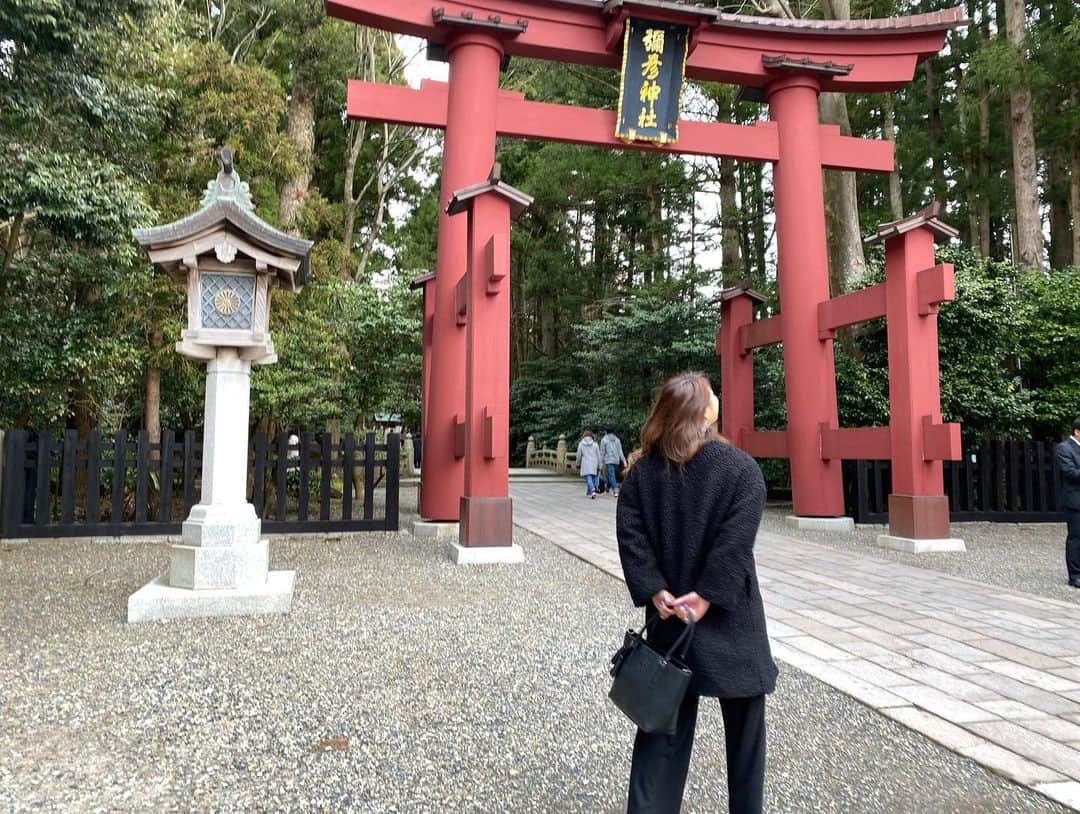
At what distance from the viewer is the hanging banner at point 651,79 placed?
31.7 ft

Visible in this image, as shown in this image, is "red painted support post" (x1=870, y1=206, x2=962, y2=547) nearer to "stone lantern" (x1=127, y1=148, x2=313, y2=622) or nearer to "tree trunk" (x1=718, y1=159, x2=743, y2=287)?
"stone lantern" (x1=127, y1=148, x2=313, y2=622)

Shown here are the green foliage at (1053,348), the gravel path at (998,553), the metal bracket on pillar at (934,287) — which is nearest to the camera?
the gravel path at (998,553)

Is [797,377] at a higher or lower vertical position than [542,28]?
lower

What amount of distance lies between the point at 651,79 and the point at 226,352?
7.26 meters

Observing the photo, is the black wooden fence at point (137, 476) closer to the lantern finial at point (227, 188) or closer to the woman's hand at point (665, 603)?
the lantern finial at point (227, 188)

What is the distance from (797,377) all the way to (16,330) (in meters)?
10.3

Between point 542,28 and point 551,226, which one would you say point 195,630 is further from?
point 551,226

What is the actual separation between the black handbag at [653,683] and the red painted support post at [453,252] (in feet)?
22.5

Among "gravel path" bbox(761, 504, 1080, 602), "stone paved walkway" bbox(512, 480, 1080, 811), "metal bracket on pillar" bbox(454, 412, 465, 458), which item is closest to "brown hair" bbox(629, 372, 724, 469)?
"stone paved walkway" bbox(512, 480, 1080, 811)

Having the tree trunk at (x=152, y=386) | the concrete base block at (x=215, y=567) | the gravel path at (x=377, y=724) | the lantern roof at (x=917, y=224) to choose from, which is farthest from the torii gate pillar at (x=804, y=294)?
the tree trunk at (x=152, y=386)

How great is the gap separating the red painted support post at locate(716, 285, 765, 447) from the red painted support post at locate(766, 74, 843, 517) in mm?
1179

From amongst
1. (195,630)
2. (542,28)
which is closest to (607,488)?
(542,28)

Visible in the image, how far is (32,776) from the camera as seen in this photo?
8.61 feet

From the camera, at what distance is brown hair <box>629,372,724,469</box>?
6.83 ft
